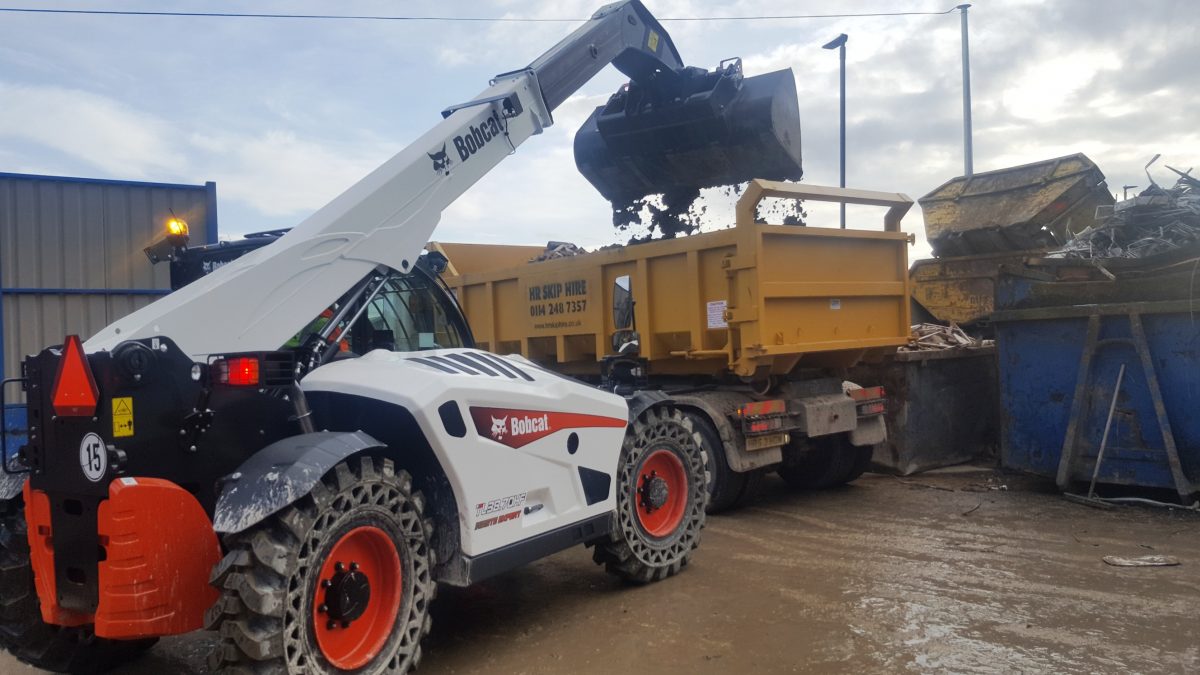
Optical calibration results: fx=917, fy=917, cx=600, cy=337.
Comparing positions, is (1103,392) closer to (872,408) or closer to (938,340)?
(872,408)

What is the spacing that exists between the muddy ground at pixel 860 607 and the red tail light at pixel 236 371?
5.49 ft

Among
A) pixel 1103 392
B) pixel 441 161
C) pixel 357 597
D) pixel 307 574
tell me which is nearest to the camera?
pixel 307 574

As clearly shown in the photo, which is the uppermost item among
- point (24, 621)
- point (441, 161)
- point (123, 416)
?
point (441, 161)

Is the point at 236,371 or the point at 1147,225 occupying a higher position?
the point at 1147,225

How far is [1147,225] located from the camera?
8.50 meters

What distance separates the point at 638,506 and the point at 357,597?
2.16 meters

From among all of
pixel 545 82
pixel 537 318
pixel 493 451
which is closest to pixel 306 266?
pixel 493 451

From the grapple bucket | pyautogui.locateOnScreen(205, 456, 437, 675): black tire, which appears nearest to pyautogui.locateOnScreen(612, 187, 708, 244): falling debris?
the grapple bucket

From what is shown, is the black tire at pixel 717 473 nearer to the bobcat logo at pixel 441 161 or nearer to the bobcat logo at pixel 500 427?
the bobcat logo at pixel 500 427

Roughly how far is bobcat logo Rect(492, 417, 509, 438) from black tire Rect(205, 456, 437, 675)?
17.9 inches

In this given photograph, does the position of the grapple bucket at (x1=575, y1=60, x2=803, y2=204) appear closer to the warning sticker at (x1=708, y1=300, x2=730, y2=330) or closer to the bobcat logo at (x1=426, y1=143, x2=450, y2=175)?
the warning sticker at (x1=708, y1=300, x2=730, y2=330)

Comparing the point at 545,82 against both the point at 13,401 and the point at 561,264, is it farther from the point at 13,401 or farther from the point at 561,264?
the point at 13,401

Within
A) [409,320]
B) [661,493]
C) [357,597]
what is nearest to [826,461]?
[661,493]

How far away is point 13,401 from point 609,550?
22.3 feet
